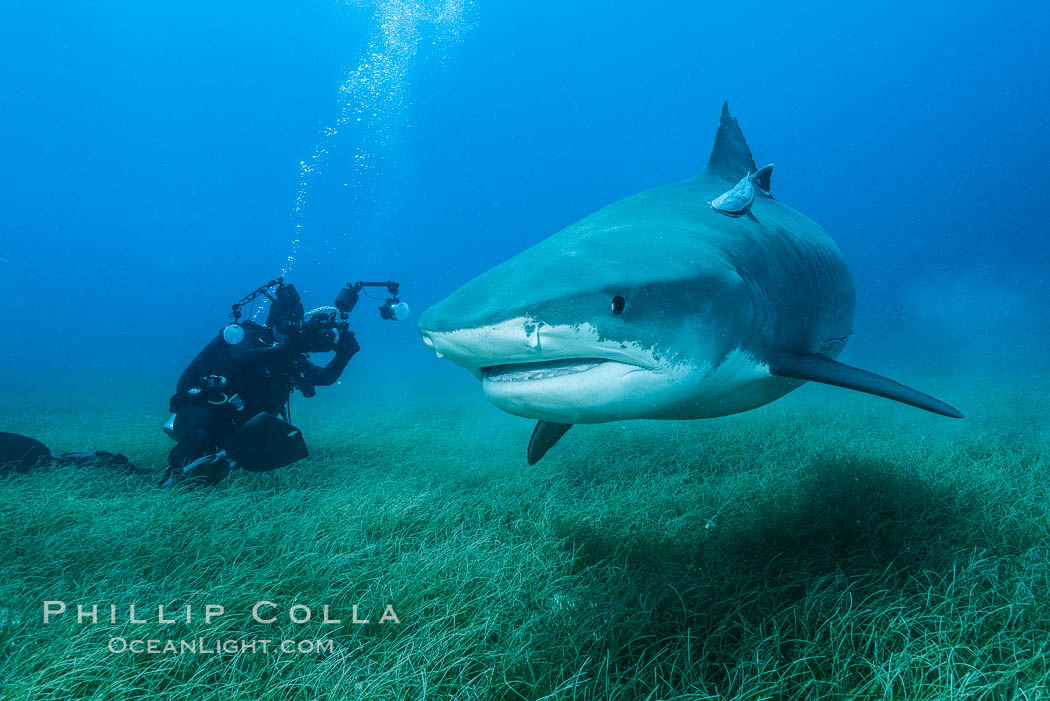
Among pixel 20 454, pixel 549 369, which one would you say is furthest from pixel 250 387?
pixel 549 369

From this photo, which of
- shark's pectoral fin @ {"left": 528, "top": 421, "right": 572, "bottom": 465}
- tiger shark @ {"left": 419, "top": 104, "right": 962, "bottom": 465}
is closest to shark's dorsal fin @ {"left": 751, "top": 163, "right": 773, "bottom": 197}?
tiger shark @ {"left": 419, "top": 104, "right": 962, "bottom": 465}

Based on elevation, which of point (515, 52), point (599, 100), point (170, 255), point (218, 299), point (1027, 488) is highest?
point (515, 52)

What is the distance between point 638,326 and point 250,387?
584 cm

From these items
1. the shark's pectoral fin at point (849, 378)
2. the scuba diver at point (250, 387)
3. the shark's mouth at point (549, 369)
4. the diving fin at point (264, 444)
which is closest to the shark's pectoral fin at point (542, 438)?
the shark's pectoral fin at point (849, 378)

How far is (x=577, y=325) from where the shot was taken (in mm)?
1767

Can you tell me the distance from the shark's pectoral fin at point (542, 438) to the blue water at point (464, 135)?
68416 mm

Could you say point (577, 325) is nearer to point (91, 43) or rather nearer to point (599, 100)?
point (599, 100)

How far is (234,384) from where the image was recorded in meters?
6.00

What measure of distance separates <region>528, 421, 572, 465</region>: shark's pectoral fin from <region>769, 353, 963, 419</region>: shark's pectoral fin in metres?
1.67

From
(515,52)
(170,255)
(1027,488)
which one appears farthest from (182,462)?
(170,255)

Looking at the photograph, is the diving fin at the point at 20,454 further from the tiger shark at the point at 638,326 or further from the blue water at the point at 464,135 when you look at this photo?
the blue water at the point at 464,135

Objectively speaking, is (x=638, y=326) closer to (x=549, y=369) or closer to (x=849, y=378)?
(x=549, y=369)

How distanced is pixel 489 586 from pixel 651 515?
1.33m

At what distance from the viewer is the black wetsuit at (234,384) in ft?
18.3
